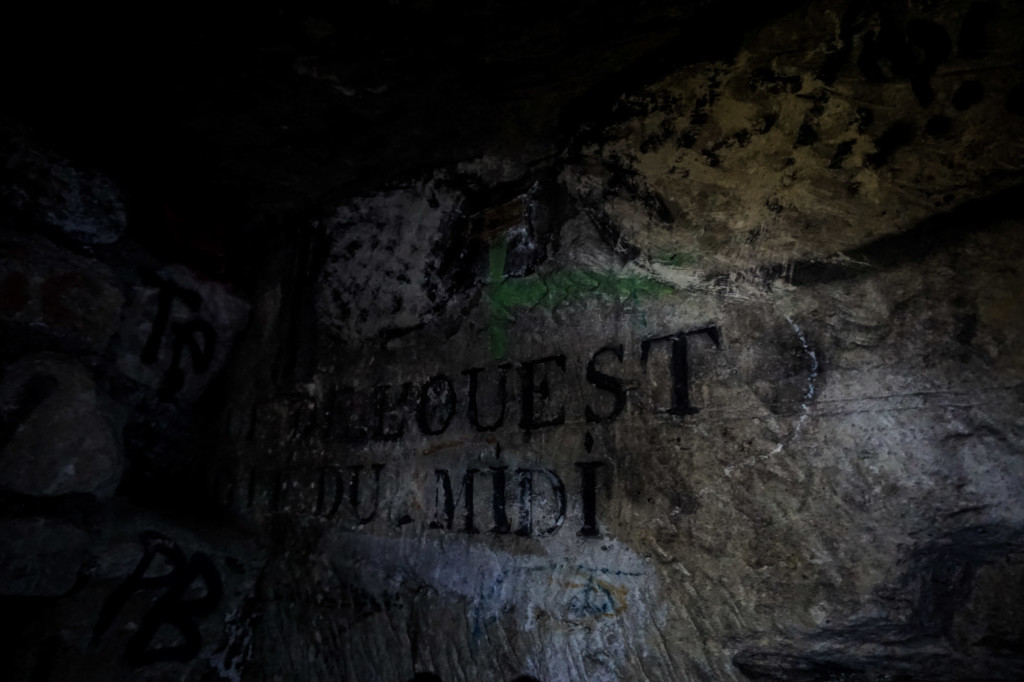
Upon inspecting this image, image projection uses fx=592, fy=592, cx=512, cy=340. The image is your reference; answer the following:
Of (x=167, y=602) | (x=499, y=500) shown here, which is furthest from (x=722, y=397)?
(x=167, y=602)

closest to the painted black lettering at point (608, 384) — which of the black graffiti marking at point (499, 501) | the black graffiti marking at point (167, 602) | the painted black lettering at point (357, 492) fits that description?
the black graffiti marking at point (499, 501)

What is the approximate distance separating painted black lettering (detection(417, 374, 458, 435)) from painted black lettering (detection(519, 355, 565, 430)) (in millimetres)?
185

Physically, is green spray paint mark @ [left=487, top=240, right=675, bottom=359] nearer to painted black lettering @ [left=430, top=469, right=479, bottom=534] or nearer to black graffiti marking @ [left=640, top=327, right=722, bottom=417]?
black graffiti marking @ [left=640, top=327, right=722, bottom=417]

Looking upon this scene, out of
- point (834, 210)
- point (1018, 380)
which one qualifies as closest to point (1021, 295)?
point (1018, 380)

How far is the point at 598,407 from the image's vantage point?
3.67 ft

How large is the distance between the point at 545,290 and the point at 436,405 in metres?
0.37

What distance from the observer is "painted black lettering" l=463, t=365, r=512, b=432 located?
4.07ft

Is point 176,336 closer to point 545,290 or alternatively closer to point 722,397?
point 545,290

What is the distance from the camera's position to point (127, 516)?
57.4 inches

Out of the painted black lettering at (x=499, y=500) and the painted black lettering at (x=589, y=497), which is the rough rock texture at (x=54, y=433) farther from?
the painted black lettering at (x=589, y=497)

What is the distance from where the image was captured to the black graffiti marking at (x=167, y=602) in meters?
1.38

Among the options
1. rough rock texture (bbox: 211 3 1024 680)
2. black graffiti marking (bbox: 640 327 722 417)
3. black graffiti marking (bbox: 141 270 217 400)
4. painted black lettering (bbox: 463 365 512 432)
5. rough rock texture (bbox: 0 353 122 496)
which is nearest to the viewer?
rough rock texture (bbox: 211 3 1024 680)

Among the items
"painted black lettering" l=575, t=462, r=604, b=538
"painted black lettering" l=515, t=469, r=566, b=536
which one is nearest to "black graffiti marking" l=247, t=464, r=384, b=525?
"painted black lettering" l=515, t=469, r=566, b=536

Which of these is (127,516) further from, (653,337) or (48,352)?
(653,337)
